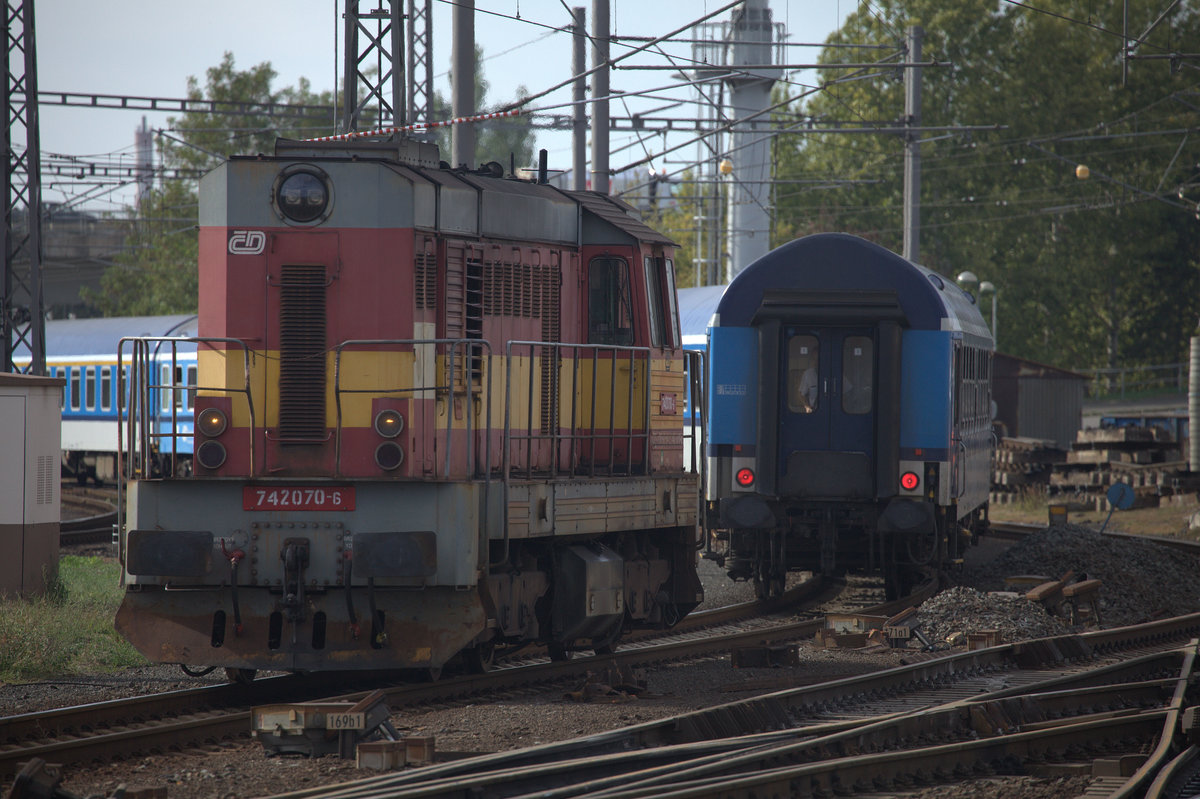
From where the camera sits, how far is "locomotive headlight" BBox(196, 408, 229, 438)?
9156 millimetres

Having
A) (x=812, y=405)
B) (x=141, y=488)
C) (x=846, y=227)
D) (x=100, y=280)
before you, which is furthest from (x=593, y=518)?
(x=100, y=280)

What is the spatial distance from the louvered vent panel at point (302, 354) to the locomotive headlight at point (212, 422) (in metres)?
0.38

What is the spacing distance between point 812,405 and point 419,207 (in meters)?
5.96

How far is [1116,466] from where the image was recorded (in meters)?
28.0

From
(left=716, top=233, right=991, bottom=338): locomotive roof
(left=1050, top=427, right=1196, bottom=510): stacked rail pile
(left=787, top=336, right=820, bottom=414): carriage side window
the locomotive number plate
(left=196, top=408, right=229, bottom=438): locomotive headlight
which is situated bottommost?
(left=1050, top=427, right=1196, bottom=510): stacked rail pile

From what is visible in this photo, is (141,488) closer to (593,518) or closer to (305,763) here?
(305,763)

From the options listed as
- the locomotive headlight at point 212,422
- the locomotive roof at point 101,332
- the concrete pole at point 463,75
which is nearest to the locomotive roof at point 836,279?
the concrete pole at point 463,75

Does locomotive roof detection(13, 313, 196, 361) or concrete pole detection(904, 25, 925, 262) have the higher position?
concrete pole detection(904, 25, 925, 262)

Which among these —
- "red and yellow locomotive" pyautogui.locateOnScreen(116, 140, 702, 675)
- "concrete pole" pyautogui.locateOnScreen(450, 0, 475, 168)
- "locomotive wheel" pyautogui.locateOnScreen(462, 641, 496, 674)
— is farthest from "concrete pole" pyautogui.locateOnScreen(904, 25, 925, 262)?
"locomotive wheel" pyautogui.locateOnScreen(462, 641, 496, 674)

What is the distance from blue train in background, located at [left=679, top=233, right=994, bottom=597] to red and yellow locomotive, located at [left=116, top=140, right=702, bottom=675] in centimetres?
315

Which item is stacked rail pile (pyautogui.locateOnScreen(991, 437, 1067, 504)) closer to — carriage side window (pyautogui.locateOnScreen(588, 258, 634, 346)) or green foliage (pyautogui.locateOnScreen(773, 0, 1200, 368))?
carriage side window (pyautogui.locateOnScreen(588, 258, 634, 346))

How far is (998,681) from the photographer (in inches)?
400

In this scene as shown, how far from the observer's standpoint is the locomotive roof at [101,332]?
31.7m

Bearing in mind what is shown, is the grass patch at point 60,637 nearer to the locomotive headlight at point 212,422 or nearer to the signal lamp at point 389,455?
the locomotive headlight at point 212,422
